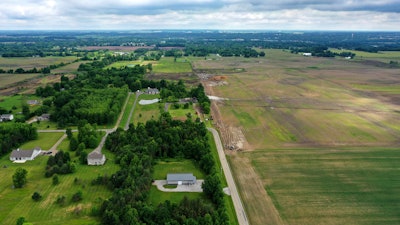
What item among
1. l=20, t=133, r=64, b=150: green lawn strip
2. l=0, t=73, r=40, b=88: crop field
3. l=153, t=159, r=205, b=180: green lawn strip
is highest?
l=0, t=73, r=40, b=88: crop field

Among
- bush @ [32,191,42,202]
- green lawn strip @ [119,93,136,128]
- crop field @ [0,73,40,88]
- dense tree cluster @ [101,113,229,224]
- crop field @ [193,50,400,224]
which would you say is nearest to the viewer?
dense tree cluster @ [101,113,229,224]

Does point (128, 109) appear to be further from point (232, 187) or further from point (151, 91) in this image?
point (232, 187)

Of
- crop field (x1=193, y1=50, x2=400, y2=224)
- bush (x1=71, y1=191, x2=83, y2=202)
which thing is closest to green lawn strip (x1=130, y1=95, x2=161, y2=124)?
crop field (x1=193, y1=50, x2=400, y2=224)

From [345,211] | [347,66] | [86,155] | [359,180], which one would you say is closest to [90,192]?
[86,155]

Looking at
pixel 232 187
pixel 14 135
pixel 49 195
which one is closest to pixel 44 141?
pixel 14 135

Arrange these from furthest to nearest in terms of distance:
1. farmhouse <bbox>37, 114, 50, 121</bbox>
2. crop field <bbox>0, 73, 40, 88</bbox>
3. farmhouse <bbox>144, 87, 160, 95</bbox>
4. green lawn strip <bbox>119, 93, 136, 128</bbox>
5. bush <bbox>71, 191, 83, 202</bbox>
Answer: crop field <bbox>0, 73, 40, 88</bbox> → farmhouse <bbox>144, 87, 160, 95</bbox> → farmhouse <bbox>37, 114, 50, 121</bbox> → green lawn strip <bbox>119, 93, 136, 128</bbox> → bush <bbox>71, 191, 83, 202</bbox>

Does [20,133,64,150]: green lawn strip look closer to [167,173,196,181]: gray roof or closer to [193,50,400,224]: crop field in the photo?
[167,173,196,181]: gray roof
